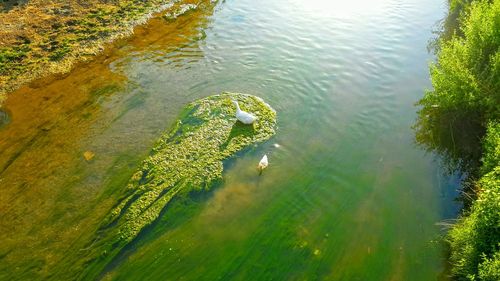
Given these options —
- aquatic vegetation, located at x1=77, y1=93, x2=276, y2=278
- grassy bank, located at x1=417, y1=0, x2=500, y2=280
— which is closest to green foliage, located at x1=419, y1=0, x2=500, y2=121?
grassy bank, located at x1=417, y1=0, x2=500, y2=280

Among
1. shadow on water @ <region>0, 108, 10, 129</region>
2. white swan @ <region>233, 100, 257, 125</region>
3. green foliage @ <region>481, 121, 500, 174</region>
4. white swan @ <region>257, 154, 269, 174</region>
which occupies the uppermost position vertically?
green foliage @ <region>481, 121, 500, 174</region>

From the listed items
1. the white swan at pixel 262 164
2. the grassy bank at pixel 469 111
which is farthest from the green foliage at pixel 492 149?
the white swan at pixel 262 164

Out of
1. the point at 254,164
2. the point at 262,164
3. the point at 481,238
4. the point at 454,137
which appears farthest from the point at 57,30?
the point at 481,238

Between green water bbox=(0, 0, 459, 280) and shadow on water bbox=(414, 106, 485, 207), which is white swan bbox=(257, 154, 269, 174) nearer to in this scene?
green water bbox=(0, 0, 459, 280)

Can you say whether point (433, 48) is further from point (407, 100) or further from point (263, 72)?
point (263, 72)

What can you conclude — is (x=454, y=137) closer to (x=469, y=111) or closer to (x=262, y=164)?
(x=469, y=111)

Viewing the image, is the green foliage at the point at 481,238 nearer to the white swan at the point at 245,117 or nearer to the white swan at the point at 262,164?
the white swan at the point at 262,164
